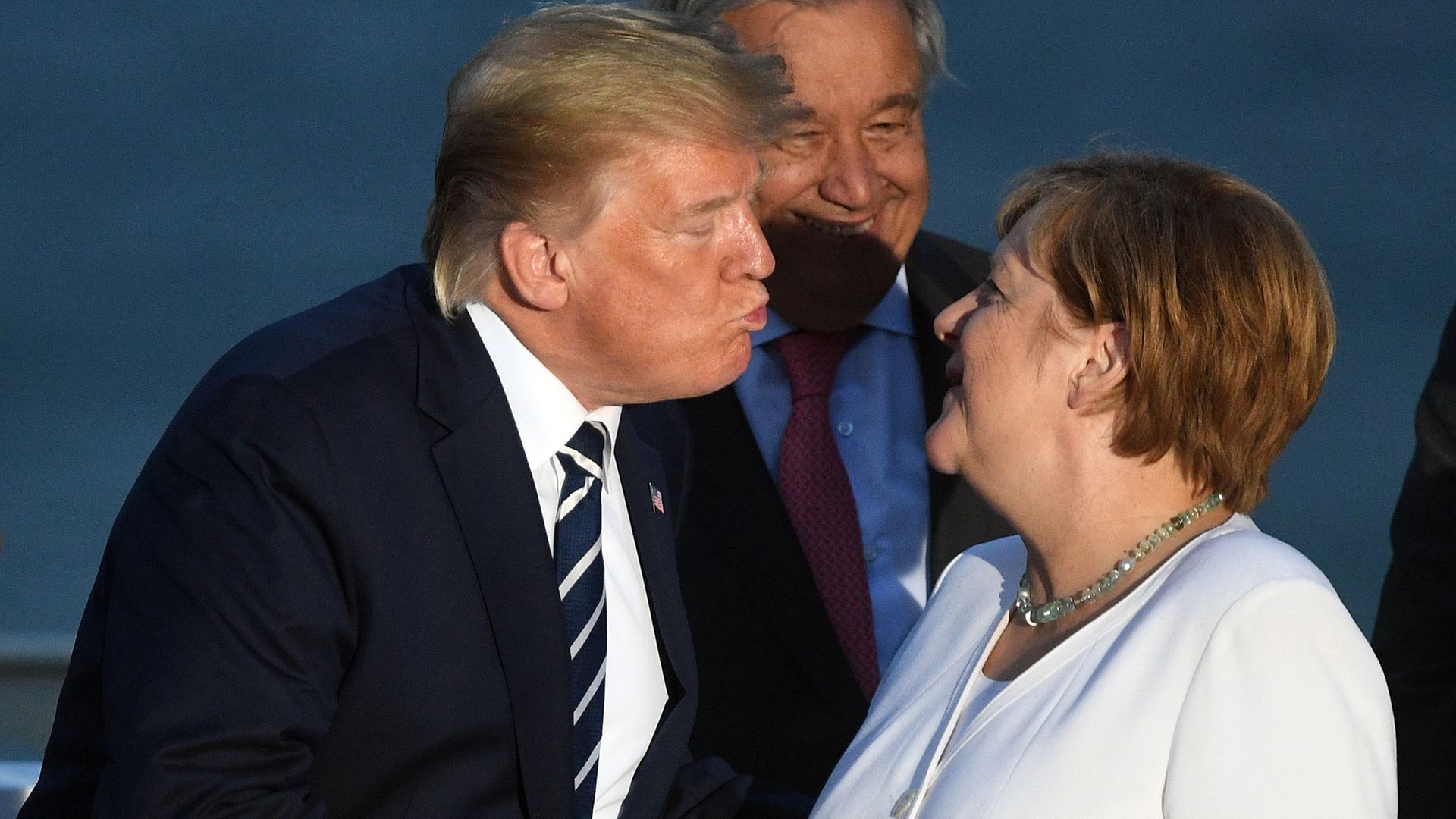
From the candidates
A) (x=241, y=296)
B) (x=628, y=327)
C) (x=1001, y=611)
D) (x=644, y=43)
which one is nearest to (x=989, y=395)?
(x=1001, y=611)

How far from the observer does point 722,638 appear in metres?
2.49

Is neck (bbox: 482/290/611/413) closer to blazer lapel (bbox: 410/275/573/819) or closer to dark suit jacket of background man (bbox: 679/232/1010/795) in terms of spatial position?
blazer lapel (bbox: 410/275/573/819)

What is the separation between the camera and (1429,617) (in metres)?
2.36

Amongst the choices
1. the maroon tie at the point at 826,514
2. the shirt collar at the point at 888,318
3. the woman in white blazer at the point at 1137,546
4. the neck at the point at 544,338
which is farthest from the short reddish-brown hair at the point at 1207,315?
the shirt collar at the point at 888,318

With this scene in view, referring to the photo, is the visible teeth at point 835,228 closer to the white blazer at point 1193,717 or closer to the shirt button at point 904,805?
the white blazer at point 1193,717

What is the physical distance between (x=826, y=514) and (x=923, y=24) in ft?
2.78

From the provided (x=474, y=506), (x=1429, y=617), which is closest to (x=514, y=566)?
(x=474, y=506)

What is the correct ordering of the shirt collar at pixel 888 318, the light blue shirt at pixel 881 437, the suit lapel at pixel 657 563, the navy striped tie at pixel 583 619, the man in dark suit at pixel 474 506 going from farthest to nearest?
the shirt collar at pixel 888 318 → the light blue shirt at pixel 881 437 → the suit lapel at pixel 657 563 → the navy striped tie at pixel 583 619 → the man in dark suit at pixel 474 506

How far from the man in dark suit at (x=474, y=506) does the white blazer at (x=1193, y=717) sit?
1.28 feet

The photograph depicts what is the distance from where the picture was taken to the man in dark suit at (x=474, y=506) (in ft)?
5.20

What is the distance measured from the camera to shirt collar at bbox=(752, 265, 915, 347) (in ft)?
8.77

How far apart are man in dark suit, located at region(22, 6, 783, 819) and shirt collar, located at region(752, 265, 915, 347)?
610 millimetres

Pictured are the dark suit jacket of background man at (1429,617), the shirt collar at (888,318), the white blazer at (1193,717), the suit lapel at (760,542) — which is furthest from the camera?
the shirt collar at (888,318)

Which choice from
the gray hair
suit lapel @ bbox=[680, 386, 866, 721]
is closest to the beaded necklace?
suit lapel @ bbox=[680, 386, 866, 721]
